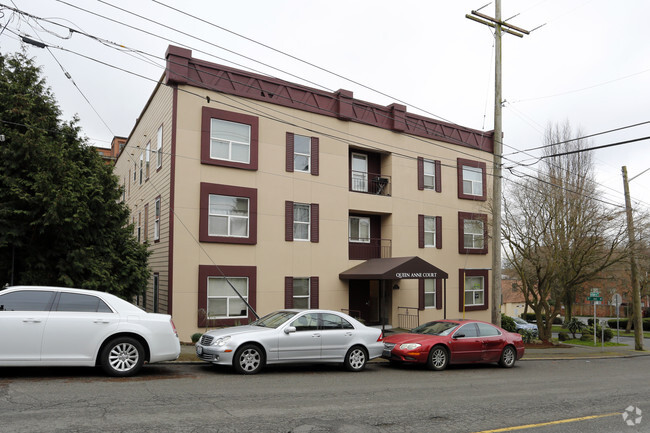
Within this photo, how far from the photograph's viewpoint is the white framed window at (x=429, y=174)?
24203mm

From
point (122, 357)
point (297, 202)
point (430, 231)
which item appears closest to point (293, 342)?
Result: point (122, 357)

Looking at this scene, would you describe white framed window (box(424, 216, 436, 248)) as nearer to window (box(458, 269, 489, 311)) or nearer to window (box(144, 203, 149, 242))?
window (box(458, 269, 489, 311))

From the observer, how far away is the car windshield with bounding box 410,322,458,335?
14.1 meters

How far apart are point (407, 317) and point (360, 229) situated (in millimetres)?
4355

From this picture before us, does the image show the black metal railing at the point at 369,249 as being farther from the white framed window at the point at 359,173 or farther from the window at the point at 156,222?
the window at the point at 156,222

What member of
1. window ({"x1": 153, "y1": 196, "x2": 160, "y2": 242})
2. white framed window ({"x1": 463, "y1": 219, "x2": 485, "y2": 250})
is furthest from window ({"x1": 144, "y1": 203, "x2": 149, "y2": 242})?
white framed window ({"x1": 463, "y1": 219, "x2": 485, "y2": 250})

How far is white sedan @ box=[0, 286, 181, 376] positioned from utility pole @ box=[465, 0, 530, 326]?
1136 cm

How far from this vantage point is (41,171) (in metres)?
12.7

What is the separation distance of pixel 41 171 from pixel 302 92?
413 inches

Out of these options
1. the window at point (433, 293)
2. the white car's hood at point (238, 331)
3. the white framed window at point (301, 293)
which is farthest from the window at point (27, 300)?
the window at point (433, 293)

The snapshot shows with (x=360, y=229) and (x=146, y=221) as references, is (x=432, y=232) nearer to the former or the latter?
(x=360, y=229)

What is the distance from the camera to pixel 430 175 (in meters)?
24.4

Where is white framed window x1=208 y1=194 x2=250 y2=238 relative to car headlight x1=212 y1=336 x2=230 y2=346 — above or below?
above

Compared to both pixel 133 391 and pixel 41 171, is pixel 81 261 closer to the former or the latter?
pixel 41 171
